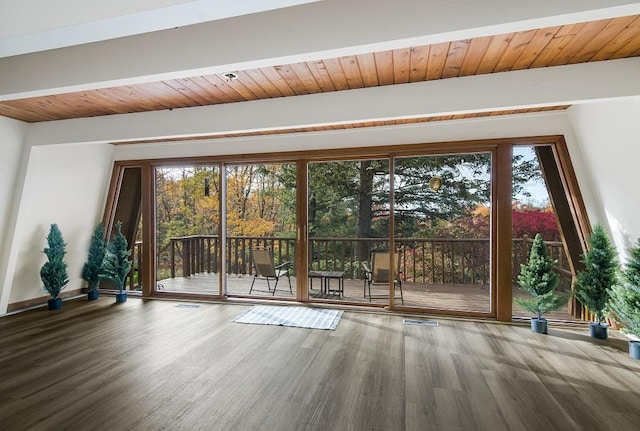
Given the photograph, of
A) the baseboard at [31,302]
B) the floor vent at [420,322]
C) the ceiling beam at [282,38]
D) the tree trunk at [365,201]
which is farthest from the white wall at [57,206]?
the floor vent at [420,322]

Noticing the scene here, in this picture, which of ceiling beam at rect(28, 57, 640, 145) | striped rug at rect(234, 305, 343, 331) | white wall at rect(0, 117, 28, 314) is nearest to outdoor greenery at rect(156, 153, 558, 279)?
striped rug at rect(234, 305, 343, 331)

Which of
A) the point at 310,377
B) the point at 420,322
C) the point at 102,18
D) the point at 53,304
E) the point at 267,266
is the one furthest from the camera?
the point at 267,266

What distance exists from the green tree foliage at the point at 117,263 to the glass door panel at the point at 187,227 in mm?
497

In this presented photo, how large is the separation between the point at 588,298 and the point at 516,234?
3.44 ft

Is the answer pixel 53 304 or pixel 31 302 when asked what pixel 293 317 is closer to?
pixel 53 304

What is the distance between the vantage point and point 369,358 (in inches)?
127

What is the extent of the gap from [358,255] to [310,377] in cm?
266

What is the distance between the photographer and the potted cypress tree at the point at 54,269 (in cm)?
485

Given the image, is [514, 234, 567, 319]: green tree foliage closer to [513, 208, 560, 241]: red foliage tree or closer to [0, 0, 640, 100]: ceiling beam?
[513, 208, 560, 241]: red foliage tree

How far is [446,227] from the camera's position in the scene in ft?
15.7

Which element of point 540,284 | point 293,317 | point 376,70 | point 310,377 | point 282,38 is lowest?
point 310,377

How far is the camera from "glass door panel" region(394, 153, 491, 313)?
455 cm

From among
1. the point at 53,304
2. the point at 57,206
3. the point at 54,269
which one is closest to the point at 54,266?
the point at 54,269

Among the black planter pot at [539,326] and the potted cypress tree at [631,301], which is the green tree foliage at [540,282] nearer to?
the black planter pot at [539,326]
